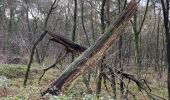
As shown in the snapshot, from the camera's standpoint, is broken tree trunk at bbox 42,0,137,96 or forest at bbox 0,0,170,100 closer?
broken tree trunk at bbox 42,0,137,96

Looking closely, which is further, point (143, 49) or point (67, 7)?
point (143, 49)

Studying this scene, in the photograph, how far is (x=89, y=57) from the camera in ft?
33.0

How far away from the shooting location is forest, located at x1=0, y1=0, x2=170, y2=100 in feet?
32.4

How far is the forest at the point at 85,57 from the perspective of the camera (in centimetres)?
988

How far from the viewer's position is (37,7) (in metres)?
40.7

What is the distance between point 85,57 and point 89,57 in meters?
0.14

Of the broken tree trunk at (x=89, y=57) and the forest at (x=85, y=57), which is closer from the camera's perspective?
the broken tree trunk at (x=89, y=57)

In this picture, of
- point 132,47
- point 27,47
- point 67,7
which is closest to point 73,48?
point 27,47

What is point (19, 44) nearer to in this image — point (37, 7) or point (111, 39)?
point (37, 7)

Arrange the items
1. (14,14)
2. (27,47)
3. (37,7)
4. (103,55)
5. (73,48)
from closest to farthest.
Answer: (103,55) → (73,48) → (27,47) → (37,7) → (14,14)

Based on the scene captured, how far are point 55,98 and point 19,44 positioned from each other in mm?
29164

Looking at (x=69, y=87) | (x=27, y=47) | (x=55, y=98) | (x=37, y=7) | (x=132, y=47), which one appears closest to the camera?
(x=55, y=98)

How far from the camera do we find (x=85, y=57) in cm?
998

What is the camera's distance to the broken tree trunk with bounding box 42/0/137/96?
950cm
